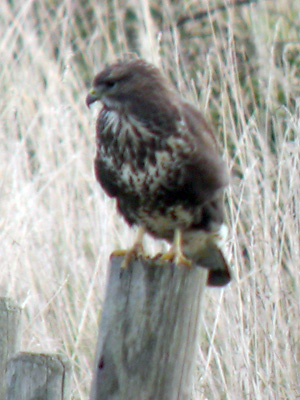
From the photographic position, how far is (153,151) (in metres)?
2.11

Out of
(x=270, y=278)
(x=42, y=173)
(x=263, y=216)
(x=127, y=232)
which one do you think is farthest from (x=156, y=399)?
(x=42, y=173)

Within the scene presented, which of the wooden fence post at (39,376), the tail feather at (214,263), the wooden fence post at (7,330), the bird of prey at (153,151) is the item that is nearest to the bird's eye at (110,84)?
the bird of prey at (153,151)

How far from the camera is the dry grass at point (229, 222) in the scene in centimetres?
256

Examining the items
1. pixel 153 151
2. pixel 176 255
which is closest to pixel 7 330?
pixel 176 255

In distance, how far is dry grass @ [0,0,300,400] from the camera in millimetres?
2561

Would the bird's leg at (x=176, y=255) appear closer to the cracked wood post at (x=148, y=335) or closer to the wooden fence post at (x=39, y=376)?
the cracked wood post at (x=148, y=335)

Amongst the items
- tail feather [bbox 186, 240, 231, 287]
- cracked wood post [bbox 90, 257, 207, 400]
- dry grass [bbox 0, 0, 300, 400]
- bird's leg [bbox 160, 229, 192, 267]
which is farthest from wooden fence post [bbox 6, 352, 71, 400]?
dry grass [bbox 0, 0, 300, 400]

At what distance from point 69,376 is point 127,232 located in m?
1.87

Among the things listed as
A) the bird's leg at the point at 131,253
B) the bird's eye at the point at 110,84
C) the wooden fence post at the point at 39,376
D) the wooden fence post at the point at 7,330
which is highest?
the bird's eye at the point at 110,84

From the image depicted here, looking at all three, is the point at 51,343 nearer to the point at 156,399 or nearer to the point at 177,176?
the point at 177,176

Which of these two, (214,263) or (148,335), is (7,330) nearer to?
(148,335)

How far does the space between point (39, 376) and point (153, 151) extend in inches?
34.8

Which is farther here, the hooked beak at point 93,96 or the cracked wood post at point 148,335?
the hooked beak at point 93,96

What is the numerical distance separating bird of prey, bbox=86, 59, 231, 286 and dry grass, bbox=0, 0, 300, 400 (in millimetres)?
391
